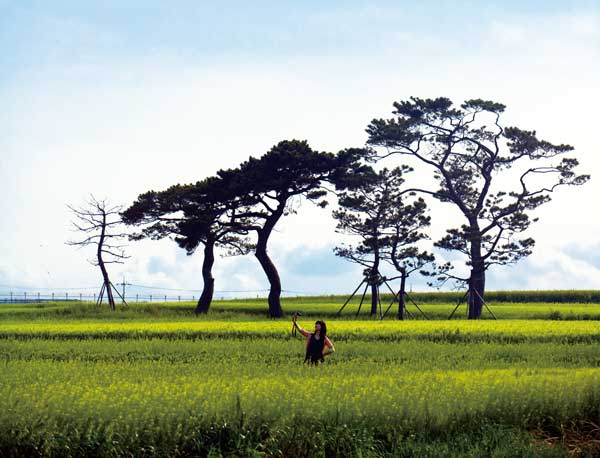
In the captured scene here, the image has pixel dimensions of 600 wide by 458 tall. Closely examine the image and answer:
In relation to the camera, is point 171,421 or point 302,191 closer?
point 171,421

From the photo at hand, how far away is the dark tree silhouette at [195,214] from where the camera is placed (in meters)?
52.2

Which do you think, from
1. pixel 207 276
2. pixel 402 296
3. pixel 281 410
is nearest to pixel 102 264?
pixel 207 276

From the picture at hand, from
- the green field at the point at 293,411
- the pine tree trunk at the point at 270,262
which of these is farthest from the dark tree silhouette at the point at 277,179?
the green field at the point at 293,411

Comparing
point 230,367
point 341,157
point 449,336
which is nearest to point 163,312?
point 341,157

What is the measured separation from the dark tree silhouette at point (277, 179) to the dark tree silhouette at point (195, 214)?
96 centimetres

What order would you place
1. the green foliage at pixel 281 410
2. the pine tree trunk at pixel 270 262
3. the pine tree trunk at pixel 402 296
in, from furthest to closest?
1. the pine tree trunk at pixel 270 262
2. the pine tree trunk at pixel 402 296
3. the green foliage at pixel 281 410

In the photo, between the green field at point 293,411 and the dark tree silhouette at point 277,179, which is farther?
the dark tree silhouette at point 277,179

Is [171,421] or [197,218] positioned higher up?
[197,218]

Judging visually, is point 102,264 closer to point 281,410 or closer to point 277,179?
point 277,179

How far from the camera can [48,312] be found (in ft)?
172

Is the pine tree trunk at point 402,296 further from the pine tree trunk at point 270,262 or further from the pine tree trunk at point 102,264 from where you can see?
the pine tree trunk at point 102,264

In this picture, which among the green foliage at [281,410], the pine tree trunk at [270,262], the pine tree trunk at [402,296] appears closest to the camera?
the green foliage at [281,410]

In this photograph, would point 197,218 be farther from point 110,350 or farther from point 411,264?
point 110,350

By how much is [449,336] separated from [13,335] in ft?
54.2
